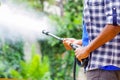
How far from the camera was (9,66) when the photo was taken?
5586 millimetres

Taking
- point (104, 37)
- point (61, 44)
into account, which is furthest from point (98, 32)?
point (61, 44)

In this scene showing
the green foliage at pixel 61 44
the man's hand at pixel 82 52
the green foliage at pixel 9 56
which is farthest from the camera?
the green foliage at pixel 61 44

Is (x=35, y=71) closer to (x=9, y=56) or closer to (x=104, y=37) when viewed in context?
(x=9, y=56)

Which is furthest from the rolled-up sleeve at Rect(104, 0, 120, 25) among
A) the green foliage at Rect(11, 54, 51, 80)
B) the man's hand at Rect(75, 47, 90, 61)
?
the green foliage at Rect(11, 54, 51, 80)

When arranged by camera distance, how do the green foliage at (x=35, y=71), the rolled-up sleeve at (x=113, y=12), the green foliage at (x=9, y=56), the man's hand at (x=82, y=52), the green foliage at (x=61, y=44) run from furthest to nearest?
the green foliage at (x=61, y=44), the green foliage at (x=9, y=56), the green foliage at (x=35, y=71), the man's hand at (x=82, y=52), the rolled-up sleeve at (x=113, y=12)

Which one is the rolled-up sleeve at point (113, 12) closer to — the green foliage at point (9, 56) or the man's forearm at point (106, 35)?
the man's forearm at point (106, 35)

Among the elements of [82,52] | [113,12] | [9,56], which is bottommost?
[9,56]

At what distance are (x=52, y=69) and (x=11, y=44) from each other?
0.77 metres

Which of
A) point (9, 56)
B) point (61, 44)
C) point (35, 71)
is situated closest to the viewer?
point (35, 71)

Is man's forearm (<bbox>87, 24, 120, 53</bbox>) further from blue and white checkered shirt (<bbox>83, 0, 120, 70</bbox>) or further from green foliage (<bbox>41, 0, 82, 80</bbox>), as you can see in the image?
green foliage (<bbox>41, 0, 82, 80</bbox>)

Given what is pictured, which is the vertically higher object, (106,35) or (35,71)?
A: (106,35)

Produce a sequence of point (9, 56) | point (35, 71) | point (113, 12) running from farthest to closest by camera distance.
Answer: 1. point (9, 56)
2. point (35, 71)
3. point (113, 12)

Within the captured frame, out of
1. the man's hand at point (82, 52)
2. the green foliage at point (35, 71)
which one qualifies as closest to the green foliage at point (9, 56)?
the green foliage at point (35, 71)

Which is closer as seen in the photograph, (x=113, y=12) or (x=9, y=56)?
(x=113, y=12)
